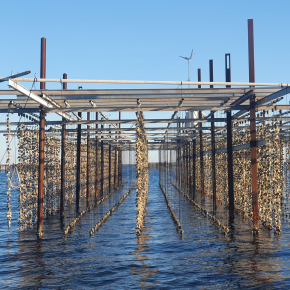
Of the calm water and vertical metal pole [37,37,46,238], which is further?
vertical metal pole [37,37,46,238]

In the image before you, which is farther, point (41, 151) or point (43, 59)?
point (43, 59)

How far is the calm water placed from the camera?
976 cm

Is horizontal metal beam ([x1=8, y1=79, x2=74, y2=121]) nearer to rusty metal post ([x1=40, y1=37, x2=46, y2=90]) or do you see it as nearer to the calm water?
rusty metal post ([x1=40, y1=37, x2=46, y2=90])

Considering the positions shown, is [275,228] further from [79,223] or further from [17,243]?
[17,243]

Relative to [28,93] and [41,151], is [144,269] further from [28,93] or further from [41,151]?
[41,151]

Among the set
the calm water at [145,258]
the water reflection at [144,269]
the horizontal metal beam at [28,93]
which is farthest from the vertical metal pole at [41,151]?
the water reflection at [144,269]

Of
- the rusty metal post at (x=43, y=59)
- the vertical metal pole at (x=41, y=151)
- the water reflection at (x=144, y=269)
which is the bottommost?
the water reflection at (x=144, y=269)

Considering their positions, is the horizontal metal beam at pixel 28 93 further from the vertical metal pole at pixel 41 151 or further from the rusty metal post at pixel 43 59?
the rusty metal post at pixel 43 59

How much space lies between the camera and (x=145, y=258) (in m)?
12.0

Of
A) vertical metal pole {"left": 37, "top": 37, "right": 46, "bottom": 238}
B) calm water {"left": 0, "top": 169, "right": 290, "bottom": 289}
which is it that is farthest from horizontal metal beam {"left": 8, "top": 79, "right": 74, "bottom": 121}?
calm water {"left": 0, "top": 169, "right": 290, "bottom": 289}

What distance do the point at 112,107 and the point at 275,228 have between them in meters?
8.18

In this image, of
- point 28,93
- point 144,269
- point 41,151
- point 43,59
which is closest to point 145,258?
point 144,269

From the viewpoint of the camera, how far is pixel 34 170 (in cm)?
1709

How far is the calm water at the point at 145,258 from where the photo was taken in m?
9.76
